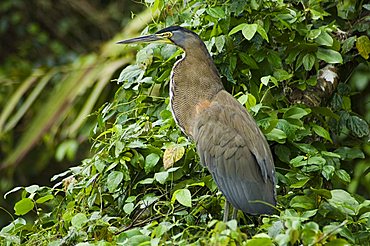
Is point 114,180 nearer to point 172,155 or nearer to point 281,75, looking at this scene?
point 172,155

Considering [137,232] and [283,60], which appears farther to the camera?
[283,60]

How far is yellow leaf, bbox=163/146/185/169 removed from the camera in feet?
7.16

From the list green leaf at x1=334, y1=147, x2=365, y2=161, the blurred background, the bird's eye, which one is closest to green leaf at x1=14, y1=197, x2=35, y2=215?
the bird's eye

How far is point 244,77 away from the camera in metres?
2.53

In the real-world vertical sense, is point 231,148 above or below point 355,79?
above

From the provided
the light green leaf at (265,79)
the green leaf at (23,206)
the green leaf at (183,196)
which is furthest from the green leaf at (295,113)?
the green leaf at (23,206)

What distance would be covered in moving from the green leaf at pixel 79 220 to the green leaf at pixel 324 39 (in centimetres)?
89

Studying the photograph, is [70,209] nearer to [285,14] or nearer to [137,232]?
[137,232]

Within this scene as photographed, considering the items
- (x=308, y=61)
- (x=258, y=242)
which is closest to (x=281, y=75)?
(x=308, y=61)

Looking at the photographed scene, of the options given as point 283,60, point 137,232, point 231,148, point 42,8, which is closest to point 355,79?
point 283,60

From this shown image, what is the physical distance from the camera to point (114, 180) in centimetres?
223

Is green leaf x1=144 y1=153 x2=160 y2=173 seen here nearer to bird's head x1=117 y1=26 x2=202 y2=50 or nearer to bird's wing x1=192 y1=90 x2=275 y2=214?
bird's wing x1=192 y1=90 x2=275 y2=214

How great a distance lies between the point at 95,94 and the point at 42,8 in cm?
246

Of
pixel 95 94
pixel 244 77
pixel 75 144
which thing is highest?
pixel 244 77
